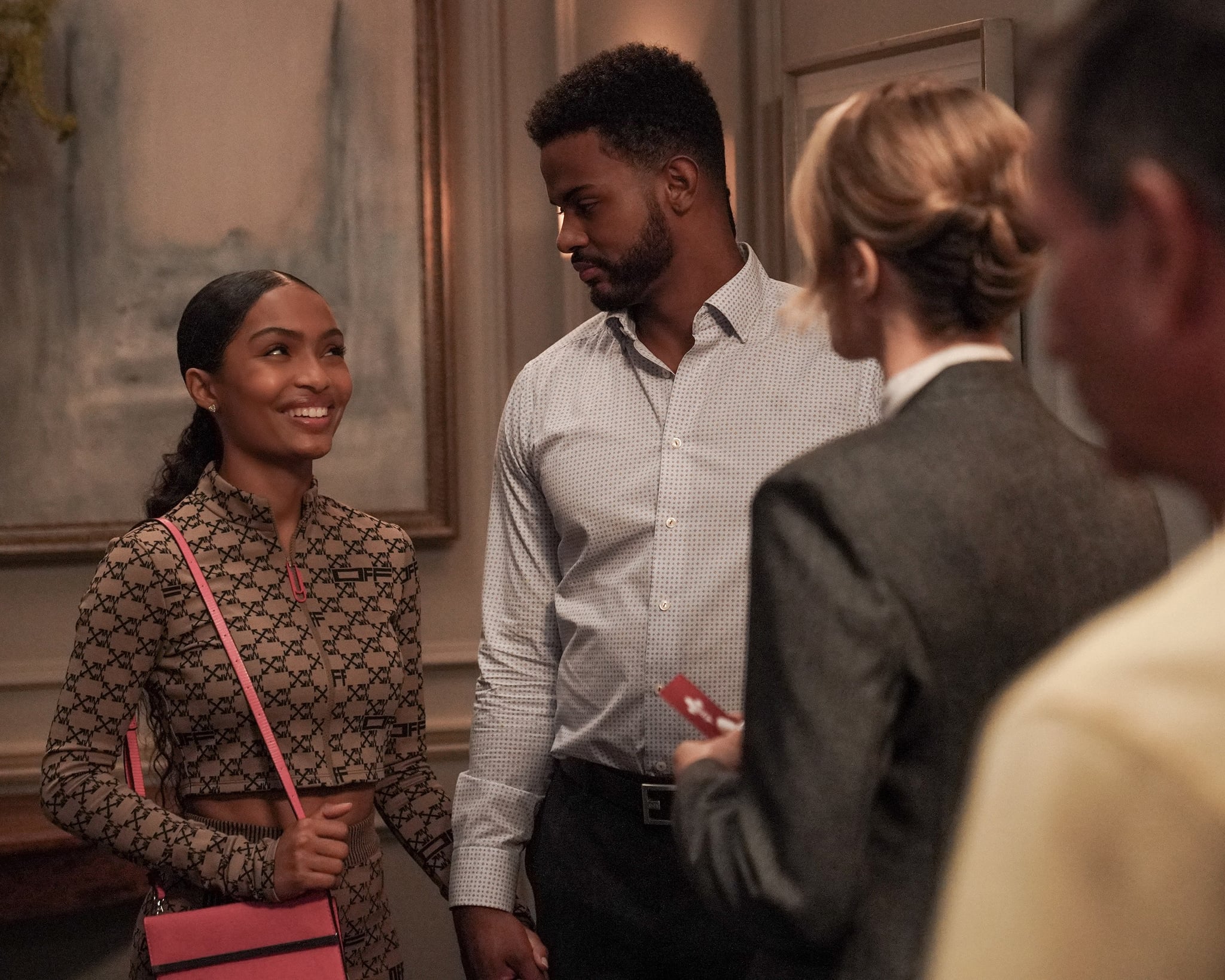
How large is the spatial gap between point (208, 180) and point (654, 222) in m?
1.74

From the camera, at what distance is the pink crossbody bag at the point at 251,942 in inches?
71.4

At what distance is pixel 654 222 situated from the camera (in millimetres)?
2242

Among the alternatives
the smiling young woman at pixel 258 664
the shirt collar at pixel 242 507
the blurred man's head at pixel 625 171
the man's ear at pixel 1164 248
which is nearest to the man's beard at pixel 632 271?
the blurred man's head at pixel 625 171

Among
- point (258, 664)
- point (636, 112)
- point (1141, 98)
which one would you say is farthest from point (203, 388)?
point (1141, 98)

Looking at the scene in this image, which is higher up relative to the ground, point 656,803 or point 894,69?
point 894,69

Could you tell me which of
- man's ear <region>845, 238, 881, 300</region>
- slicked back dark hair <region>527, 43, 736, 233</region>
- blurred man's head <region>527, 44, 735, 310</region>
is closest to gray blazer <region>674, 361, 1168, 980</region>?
man's ear <region>845, 238, 881, 300</region>

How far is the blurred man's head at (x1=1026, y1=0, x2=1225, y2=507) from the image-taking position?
53cm

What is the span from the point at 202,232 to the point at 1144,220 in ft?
10.8

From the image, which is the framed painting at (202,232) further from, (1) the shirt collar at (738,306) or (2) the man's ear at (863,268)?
(2) the man's ear at (863,268)

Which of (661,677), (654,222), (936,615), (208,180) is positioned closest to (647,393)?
(654,222)

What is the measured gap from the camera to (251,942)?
1838mm

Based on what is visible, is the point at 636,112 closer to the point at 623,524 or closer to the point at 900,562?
the point at 623,524

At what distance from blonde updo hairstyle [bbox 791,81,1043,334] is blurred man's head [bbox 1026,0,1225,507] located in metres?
0.55

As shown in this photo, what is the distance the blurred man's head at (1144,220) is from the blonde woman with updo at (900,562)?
0.45m
